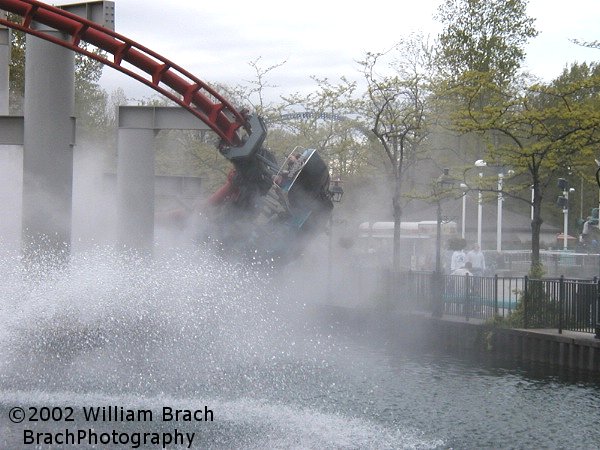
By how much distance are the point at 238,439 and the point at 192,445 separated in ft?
2.57

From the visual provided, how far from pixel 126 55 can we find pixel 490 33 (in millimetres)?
39662

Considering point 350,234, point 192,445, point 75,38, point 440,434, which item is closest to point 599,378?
point 440,434

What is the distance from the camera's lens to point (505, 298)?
29391 mm

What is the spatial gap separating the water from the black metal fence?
272 cm

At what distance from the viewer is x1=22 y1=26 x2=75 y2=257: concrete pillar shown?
75.7 feet

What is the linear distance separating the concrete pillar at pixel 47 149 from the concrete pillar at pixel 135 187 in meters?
5.06

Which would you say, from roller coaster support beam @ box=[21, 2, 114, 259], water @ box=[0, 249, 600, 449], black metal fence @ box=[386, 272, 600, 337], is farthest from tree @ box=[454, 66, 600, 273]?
roller coaster support beam @ box=[21, 2, 114, 259]

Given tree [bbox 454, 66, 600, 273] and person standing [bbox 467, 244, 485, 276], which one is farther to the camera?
person standing [bbox 467, 244, 485, 276]

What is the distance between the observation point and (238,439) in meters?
14.8

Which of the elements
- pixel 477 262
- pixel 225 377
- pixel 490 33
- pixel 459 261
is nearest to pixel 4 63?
pixel 225 377

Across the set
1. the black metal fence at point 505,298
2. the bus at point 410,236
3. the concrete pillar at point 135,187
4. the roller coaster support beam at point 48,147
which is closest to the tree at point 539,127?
the black metal fence at point 505,298

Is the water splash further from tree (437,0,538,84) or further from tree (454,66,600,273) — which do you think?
tree (437,0,538,84)

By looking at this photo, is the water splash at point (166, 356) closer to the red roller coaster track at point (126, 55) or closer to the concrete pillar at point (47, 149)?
the concrete pillar at point (47, 149)

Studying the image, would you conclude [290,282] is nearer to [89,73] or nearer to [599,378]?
[599,378]
